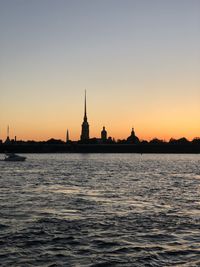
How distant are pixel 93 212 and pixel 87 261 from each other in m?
11.3

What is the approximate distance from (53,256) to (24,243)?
2.29 metres

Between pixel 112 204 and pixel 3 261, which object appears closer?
pixel 3 261

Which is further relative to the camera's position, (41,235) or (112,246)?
(41,235)

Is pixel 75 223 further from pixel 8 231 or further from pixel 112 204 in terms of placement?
pixel 112 204

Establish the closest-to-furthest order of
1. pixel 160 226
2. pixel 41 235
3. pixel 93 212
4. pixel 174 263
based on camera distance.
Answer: pixel 174 263 < pixel 41 235 < pixel 160 226 < pixel 93 212

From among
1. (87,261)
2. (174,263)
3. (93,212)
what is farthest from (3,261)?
(93,212)

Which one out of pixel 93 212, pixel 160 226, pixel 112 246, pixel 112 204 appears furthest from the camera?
pixel 112 204

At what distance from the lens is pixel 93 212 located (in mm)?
28562

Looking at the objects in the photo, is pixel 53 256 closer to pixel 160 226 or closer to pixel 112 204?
pixel 160 226

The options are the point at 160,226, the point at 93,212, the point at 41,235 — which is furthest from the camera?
the point at 93,212

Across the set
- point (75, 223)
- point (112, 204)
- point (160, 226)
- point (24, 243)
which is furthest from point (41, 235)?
point (112, 204)

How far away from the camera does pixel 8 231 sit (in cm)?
2219

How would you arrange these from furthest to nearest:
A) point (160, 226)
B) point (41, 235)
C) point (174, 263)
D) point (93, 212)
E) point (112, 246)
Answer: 1. point (93, 212)
2. point (160, 226)
3. point (41, 235)
4. point (112, 246)
5. point (174, 263)

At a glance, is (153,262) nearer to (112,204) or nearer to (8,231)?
(8,231)
